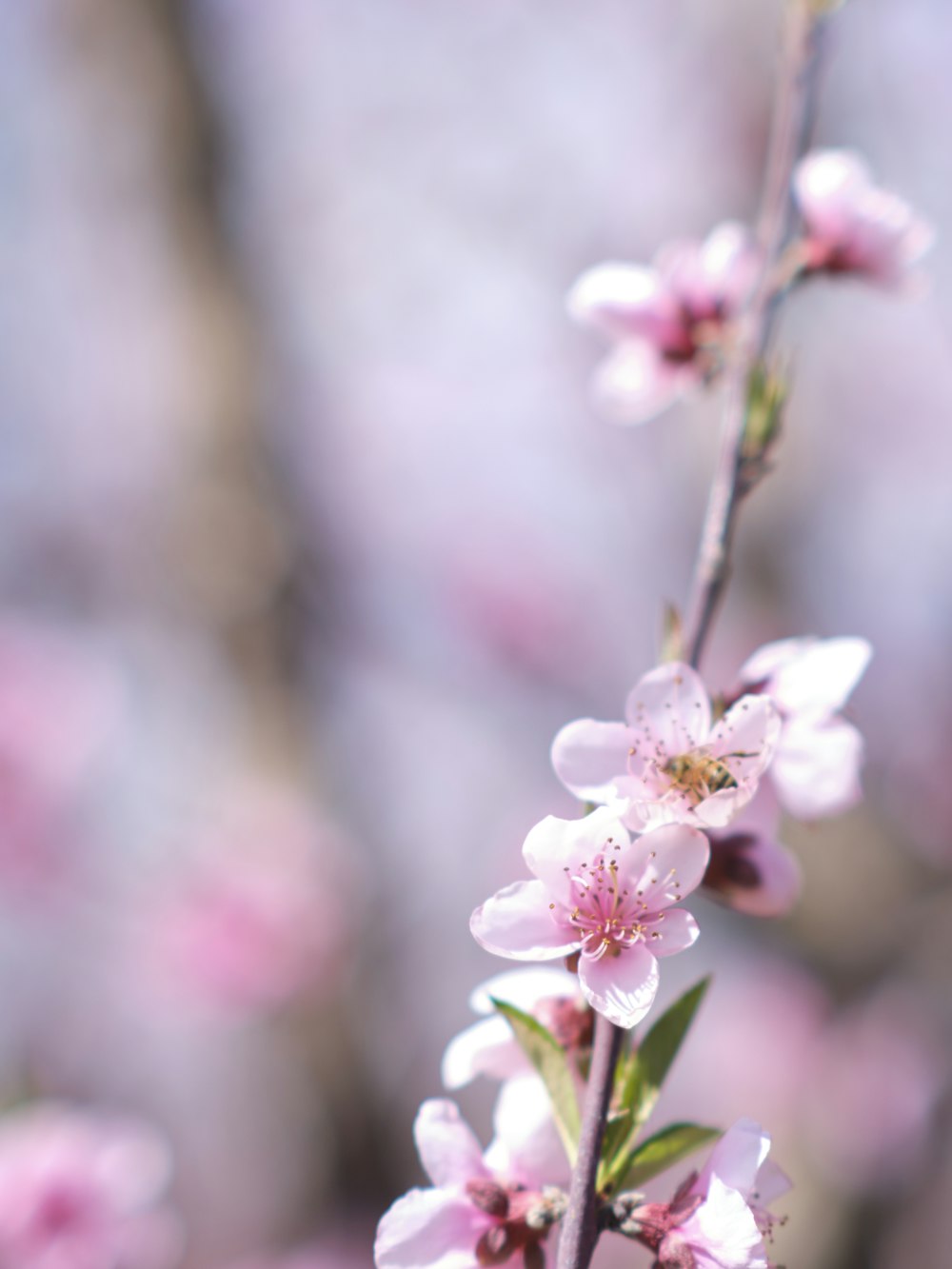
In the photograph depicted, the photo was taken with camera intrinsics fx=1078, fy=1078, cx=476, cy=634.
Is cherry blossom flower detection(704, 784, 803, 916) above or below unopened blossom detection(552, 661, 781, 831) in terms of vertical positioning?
below

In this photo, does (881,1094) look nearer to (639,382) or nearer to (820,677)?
(639,382)

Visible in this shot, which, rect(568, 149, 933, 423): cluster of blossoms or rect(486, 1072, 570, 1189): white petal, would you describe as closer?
rect(486, 1072, 570, 1189): white petal

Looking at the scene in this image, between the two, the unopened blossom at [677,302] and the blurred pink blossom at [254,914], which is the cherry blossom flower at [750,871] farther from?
the blurred pink blossom at [254,914]

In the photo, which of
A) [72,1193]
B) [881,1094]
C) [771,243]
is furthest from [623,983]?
[881,1094]

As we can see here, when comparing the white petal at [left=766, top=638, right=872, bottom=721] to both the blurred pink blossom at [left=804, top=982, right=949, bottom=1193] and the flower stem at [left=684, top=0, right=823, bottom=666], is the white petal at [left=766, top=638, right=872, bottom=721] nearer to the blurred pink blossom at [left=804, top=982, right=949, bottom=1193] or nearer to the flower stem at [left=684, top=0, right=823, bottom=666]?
the flower stem at [left=684, top=0, right=823, bottom=666]

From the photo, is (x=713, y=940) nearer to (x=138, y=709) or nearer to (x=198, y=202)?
(x=138, y=709)

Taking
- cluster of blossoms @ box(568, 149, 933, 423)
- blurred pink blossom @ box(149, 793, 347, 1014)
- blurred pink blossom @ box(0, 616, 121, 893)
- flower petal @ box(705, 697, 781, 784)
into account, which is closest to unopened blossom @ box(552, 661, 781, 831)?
flower petal @ box(705, 697, 781, 784)
